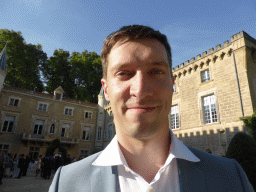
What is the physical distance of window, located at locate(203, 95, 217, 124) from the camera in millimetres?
12805

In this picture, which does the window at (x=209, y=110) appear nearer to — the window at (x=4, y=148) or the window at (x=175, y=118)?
the window at (x=175, y=118)

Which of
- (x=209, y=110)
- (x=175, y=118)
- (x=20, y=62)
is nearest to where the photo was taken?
(x=209, y=110)

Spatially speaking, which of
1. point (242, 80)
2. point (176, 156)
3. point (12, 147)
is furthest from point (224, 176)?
point (12, 147)

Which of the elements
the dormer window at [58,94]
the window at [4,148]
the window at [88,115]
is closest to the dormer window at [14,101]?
the dormer window at [58,94]

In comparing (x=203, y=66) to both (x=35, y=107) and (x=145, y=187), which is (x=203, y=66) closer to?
(x=145, y=187)

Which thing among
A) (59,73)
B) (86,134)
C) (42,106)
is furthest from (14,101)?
(86,134)

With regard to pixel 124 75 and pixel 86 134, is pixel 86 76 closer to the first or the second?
pixel 86 134

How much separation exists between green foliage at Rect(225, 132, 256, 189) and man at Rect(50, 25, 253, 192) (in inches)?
218

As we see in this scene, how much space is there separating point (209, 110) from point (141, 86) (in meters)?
14.0

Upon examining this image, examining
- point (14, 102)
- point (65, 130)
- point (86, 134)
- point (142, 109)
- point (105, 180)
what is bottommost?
point (105, 180)

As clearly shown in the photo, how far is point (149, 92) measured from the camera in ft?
3.41

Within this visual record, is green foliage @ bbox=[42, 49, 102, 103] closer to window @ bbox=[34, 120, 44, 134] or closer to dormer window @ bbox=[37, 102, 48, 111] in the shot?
dormer window @ bbox=[37, 102, 48, 111]

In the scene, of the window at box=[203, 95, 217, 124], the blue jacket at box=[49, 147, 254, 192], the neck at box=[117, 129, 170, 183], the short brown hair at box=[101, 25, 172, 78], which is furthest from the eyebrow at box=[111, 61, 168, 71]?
the window at box=[203, 95, 217, 124]

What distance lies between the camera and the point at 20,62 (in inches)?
1056
